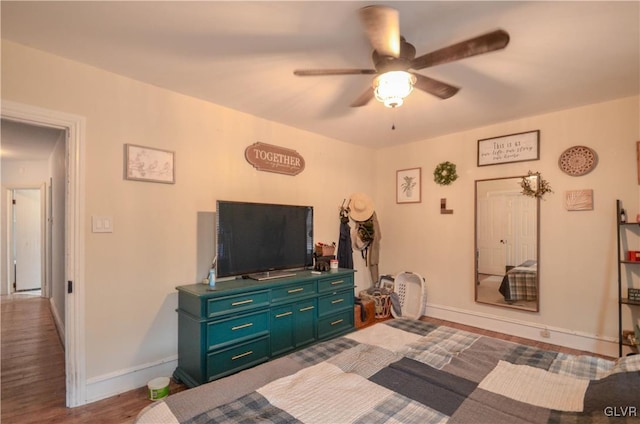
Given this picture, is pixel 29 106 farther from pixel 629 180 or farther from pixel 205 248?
A: pixel 629 180

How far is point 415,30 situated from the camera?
190 cm

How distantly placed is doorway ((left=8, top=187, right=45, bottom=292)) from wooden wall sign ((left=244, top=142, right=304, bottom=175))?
4.62 meters

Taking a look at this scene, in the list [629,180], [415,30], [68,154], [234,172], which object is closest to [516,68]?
[415,30]

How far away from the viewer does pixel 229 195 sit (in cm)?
313

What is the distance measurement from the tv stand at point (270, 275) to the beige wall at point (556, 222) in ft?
6.63

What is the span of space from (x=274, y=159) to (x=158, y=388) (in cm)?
232

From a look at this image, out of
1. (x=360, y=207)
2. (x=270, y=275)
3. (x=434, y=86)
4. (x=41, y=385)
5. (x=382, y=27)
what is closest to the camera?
(x=382, y=27)

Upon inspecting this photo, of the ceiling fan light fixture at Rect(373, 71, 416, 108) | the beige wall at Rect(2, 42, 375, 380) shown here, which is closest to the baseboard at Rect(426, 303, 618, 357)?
the beige wall at Rect(2, 42, 375, 380)

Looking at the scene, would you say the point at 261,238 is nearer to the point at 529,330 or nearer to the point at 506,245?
the point at 506,245

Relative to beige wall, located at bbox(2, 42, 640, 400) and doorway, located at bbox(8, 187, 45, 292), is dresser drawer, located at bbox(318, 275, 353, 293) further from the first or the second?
doorway, located at bbox(8, 187, 45, 292)

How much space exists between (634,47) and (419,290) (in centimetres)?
307

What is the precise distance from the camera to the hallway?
2.12 metres

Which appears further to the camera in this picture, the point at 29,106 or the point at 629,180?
the point at 629,180

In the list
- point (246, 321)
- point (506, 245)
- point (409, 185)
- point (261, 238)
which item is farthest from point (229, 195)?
point (506, 245)
